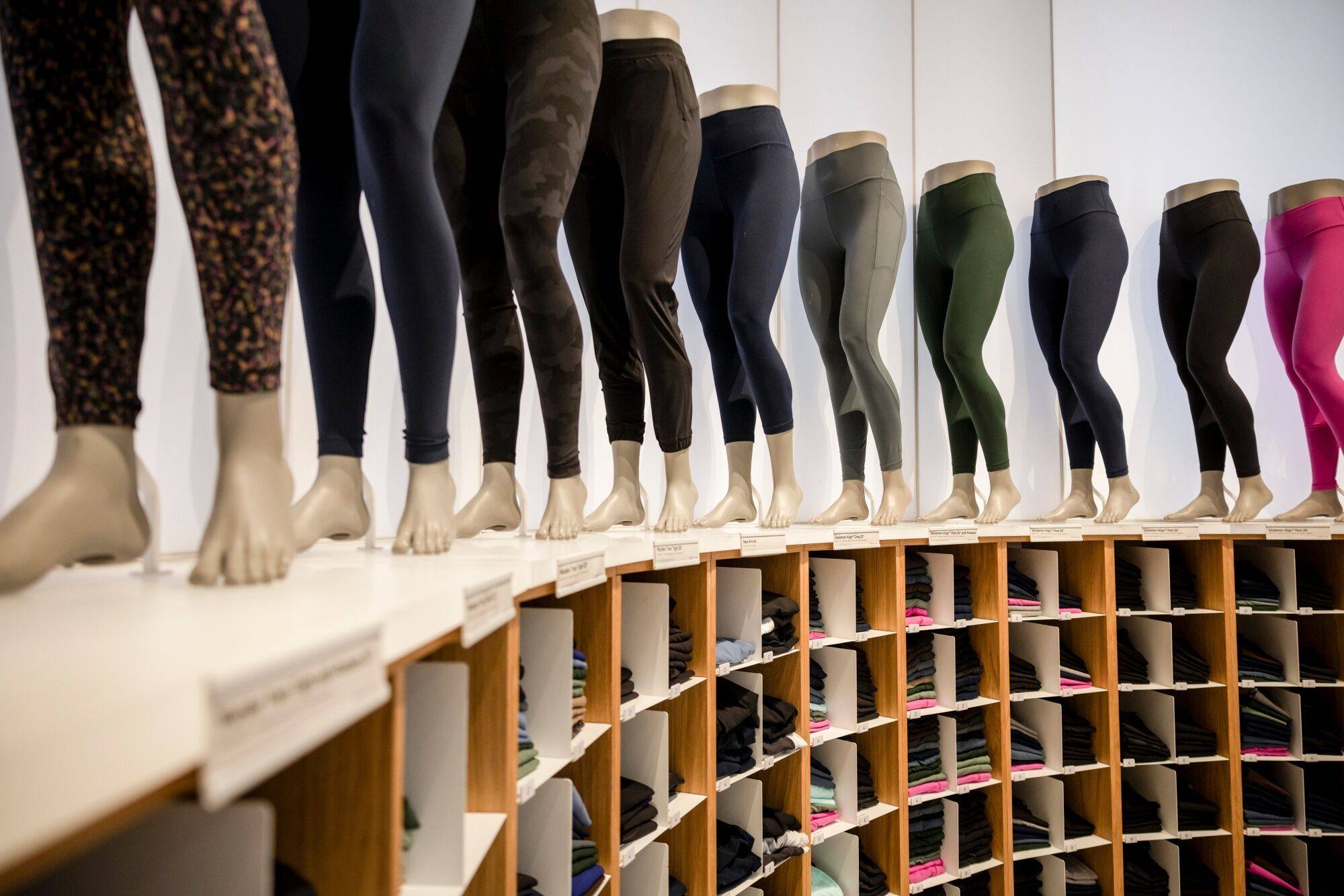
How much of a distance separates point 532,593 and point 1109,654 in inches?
102

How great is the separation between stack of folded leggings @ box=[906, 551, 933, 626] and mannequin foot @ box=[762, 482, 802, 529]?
597mm

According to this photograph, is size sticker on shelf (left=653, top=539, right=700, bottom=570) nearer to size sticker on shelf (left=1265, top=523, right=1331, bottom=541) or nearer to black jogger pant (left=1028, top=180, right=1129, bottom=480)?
black jogger pant (left=1028, top=180, right=1129, bottom=480)

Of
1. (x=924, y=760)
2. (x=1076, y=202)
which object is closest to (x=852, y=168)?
(x=1076, y=202)

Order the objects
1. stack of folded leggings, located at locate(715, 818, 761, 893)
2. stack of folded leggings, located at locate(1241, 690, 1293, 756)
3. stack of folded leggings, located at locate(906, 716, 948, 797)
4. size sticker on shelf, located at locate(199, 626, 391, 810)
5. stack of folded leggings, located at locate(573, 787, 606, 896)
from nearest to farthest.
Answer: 1. size sticker on shelf, located at locate(199, 626, 391, 810)
2. stack of folded leggings, located at locate(573, 787, 606, 896)
3. stack of folded leggings, located at locate(715, 818, 761, 893)
4. stack of folded leggings, located at locate(906, 716, 948, 797)
5. stack of folded leggings, located at locate(1241, 690, 1293, 756)

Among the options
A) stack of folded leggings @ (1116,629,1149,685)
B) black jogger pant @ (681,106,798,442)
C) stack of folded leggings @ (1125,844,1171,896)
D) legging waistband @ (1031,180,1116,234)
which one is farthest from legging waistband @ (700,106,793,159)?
stack of folded leggings @ (1125,844,1171,896)

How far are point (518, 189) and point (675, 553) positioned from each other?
2.45 ft

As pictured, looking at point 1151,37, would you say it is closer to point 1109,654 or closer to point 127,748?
point 1109,654

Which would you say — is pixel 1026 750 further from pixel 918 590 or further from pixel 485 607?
pixel 485 607

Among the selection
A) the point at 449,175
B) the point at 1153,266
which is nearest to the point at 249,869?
the point at 449,175

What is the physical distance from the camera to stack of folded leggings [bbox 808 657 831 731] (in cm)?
253

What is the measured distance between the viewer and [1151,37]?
4.50 meters

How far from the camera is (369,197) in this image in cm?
126

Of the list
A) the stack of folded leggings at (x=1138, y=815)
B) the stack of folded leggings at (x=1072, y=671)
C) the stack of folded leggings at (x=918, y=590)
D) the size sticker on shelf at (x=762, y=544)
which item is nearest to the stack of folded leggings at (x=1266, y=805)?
the stack of folded leggings at (x=1138, y=815)

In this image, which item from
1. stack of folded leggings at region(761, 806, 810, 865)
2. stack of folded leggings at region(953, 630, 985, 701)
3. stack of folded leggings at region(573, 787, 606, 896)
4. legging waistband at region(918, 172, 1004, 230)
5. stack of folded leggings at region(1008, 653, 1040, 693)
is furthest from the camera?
legging waistband at region(918, 172, 1004, 230)
